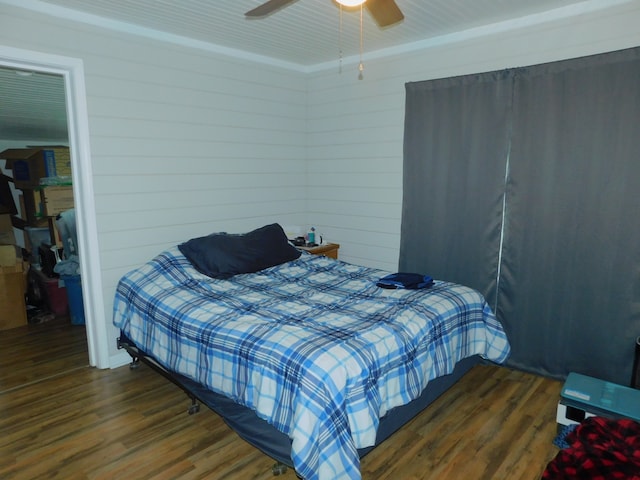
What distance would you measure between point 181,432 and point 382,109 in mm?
3180

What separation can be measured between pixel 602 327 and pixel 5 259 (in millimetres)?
5282

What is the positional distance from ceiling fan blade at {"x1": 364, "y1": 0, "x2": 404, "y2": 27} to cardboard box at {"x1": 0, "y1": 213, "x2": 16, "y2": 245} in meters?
5.09

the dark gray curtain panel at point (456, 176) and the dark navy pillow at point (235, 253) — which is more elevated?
the dark gray curtain panel at point (456, 176)

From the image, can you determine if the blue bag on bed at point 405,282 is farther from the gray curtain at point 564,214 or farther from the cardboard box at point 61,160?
the cardboard box at point 61,160

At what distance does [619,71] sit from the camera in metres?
2.71

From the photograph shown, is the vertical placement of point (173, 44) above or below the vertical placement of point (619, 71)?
above

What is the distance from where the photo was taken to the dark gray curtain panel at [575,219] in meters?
2.76

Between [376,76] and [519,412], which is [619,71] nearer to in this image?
→ [376,76]

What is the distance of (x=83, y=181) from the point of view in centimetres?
306

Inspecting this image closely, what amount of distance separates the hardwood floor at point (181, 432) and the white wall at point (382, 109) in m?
1.62

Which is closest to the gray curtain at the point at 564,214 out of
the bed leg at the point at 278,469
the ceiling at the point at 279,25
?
the ceiling at the point at 279,25

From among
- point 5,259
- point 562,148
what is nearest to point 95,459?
point 5,259

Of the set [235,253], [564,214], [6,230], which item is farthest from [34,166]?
[564,214]

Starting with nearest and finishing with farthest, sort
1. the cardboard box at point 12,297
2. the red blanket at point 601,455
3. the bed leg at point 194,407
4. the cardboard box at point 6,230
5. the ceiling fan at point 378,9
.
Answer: the red blanket at point 601,455, the ceiling fan at point 378,9, the bed leg at point 194,407, the cardboard box at point 12,297, the cardboard box at point 6,230
